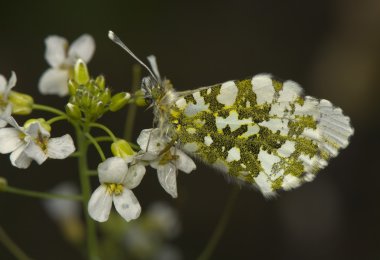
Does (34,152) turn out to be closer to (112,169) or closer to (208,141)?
(112,169)

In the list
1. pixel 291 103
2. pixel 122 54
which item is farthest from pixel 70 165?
pixel 291 103

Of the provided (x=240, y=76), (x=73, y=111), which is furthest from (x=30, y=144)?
(x=240, y=76)

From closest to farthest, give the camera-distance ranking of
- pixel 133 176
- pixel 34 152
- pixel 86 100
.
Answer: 1. pixel 34 152
2. pixel 133 176
3. pixel 86 100

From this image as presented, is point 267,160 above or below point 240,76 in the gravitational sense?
above

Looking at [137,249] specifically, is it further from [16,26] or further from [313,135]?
[16,26]

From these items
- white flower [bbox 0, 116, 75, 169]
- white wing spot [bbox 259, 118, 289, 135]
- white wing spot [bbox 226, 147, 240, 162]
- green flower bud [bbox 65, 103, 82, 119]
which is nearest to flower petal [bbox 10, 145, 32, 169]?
white flower [bbox 0, 116, 75, 169]

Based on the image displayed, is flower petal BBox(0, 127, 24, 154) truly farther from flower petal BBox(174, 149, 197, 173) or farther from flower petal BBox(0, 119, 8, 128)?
flower petal BBox(174, 149, 197, 173)

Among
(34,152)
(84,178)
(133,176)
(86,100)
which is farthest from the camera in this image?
(84,178)
